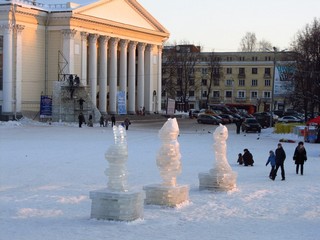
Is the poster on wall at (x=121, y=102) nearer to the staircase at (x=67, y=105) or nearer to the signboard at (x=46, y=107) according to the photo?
the staircase at (x=67, y=105)

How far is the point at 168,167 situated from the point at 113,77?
194 feet

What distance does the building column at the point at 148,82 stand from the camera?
269ft

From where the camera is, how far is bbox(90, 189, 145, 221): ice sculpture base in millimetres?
13048

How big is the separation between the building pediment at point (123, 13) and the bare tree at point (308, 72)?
22.0 m

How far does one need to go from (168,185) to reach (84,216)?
2422 mm

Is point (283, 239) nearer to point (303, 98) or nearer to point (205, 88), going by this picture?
point (303, 98)

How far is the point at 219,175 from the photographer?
18.4 m

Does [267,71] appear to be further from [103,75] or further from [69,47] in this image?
[69,47]

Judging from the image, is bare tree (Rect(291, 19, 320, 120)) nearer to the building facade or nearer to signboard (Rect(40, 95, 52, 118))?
signboard (Rect(40, 95, 52, 118))

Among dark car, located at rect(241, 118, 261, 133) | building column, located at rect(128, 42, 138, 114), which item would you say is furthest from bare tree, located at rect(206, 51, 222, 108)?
dark car, located at rect(241, 118, 261, 133)

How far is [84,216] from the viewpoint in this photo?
45.4ft

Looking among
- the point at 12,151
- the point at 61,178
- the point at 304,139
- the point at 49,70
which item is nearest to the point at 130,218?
the point at 61,178

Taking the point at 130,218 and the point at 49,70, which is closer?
the point at 130,218

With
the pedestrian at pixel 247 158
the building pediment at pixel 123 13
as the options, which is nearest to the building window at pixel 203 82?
the building pediment at pixel 123 13
